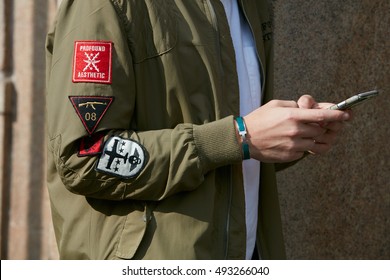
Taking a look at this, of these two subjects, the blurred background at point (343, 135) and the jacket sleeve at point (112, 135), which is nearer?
the jacket sleeve at point (112, 135)

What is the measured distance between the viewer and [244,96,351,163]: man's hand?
2016 mm

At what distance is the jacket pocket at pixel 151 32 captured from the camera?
207 cm

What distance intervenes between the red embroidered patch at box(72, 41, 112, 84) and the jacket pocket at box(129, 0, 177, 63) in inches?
3.3

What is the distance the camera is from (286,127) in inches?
79.4

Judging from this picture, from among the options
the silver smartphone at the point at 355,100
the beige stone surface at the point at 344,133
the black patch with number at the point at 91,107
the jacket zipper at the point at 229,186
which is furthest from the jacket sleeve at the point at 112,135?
the beige stone surface at the point at 344,133

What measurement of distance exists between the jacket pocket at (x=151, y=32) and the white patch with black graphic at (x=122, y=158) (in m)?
0.23

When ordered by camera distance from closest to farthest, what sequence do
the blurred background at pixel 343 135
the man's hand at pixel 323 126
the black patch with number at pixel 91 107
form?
1. the black patch with number at pixel 91 107
2. the man's hand at pixel 323 126
3. the blurred background at pixel 343 135

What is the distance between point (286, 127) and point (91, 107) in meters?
0.51

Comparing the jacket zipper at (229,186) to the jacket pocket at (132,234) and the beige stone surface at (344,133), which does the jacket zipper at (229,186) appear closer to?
the jacket pocket at (132,234)

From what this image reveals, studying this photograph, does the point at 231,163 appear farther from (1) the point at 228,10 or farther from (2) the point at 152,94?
(1) the point at 228,10

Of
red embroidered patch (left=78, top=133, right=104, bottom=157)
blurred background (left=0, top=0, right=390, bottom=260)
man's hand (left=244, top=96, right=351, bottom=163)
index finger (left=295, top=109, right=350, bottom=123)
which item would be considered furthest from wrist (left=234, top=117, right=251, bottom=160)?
blurred background (left=0, top=0, right=390, bottom=260)

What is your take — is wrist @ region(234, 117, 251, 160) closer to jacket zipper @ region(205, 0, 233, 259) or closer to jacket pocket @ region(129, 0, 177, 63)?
jacket zipper @ region(205, 0, 233, 259)

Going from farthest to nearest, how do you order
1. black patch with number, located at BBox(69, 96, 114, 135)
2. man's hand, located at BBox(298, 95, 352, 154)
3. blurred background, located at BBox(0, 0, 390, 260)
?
blurred background, located at BBox(0, 0, 390, 260), man's hand, located at BBox(298, 95, 352, 154), black patch with number, located at BBox(69, 96, 114, 135)

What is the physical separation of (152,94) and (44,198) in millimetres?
2857
